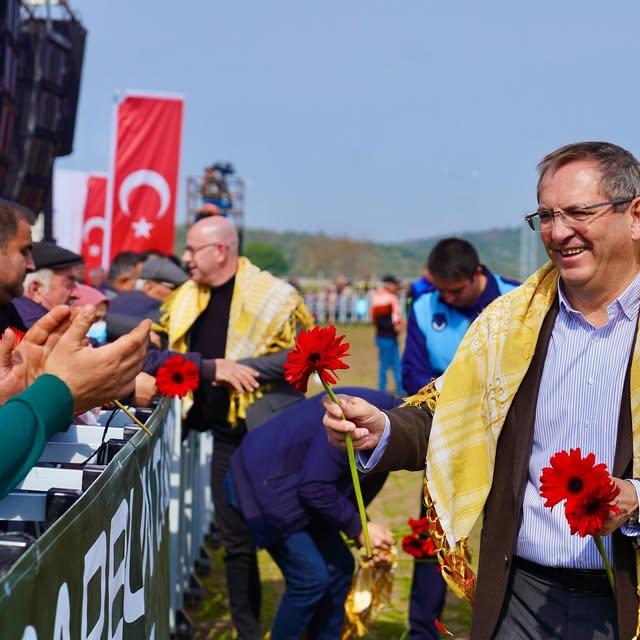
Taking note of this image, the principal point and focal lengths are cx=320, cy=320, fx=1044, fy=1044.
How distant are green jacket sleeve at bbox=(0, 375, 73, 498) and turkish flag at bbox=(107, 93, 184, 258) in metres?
9.83

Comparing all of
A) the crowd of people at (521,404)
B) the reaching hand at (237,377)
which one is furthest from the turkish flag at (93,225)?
the crowd of people at (521,404)

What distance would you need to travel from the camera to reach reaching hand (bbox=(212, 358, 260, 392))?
216 inches

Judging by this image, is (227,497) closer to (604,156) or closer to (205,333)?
(205,333)

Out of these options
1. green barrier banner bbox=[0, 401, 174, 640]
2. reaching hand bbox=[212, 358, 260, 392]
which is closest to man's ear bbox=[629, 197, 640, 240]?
green barrier banner bbox=[0, 401, 174, 640]

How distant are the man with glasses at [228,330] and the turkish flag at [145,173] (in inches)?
235

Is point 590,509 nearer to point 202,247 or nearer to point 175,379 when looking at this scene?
point 175,379

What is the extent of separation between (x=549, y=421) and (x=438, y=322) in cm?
286

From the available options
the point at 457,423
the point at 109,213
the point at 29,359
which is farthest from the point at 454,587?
the point at 109,213

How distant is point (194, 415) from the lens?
5.95 meters

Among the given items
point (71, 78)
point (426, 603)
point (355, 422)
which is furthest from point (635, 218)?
point (71, 78)

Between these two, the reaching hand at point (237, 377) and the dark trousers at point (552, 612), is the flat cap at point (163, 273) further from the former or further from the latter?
the dark trousers at point (552, 612)

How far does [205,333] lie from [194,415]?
47cm

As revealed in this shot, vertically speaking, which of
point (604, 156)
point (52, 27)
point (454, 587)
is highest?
point (52, 27)

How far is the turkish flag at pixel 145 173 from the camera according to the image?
12.0m
